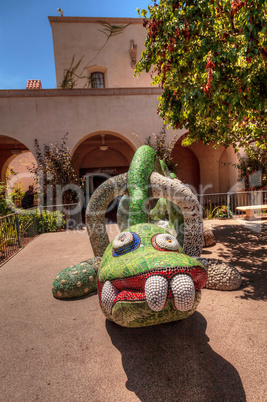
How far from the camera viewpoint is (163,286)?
5.88 feet

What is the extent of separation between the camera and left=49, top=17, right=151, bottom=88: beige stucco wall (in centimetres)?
1345

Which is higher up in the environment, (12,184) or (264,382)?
(12,184)

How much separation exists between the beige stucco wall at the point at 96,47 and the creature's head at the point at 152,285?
14.0m

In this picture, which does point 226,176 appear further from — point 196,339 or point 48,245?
point 196,339

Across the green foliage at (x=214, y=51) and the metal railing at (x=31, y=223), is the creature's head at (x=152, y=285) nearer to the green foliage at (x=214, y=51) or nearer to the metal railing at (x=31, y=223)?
the green foliage at (x=214, y=51)

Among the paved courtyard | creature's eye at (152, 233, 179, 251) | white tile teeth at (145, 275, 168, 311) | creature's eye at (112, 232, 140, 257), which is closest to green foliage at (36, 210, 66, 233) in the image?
A: the paved courtyard

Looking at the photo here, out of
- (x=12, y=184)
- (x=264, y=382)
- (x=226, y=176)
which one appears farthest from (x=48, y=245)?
(x=226, y=176)

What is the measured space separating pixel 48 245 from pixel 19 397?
525 centimetres

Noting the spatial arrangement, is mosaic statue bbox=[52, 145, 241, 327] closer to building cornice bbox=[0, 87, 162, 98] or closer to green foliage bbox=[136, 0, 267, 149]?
green foliage bbox=[136, 0, 267, 149]

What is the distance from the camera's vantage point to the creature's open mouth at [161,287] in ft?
5.81

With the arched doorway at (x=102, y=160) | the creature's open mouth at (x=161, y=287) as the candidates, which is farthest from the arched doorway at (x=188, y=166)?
the creature's open mouth at (x=161, y=287)

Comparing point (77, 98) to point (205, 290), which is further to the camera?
point (77, 98)

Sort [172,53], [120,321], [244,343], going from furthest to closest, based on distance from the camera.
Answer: [172,53] → [244,343] → [120,321]

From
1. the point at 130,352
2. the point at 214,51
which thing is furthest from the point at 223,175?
the point at 130,352
